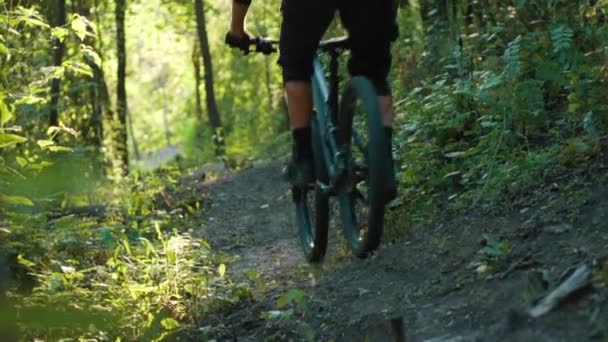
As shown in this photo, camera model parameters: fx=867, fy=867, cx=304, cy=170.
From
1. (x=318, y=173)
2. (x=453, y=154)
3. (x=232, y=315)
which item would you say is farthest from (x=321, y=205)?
(x=453, y=154)

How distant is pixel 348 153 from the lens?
4.67 m

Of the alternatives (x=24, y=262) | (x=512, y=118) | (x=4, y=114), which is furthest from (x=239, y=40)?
(x=512, y=118)

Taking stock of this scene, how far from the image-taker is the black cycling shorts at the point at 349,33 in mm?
4504

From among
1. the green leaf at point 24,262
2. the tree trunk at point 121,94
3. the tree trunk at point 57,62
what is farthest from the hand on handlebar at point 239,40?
the tree trunk at point 121,94

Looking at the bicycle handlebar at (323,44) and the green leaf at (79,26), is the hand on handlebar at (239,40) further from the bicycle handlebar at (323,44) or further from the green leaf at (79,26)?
the green leaf at (79,26)

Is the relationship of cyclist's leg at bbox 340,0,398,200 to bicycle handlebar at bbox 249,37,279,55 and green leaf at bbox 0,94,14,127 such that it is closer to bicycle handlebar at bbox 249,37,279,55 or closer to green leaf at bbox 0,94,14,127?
bicycle handlebar at bbox 249,37,279,55

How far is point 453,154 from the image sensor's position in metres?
5.89

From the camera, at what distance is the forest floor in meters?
3.30

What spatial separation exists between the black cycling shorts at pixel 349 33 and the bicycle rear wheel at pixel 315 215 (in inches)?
19.0

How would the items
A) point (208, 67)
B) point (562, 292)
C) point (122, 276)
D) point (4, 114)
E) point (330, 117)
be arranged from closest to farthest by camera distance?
point (562, 292) < point (4, 114) < point (330, 117) < point (122, 276) < point (208, 67)

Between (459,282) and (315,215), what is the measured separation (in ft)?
4.63

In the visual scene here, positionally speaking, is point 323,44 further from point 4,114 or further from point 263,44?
point 4,114

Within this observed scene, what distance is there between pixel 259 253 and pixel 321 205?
188 cm

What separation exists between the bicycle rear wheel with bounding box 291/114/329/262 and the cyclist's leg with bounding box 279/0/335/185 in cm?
7
